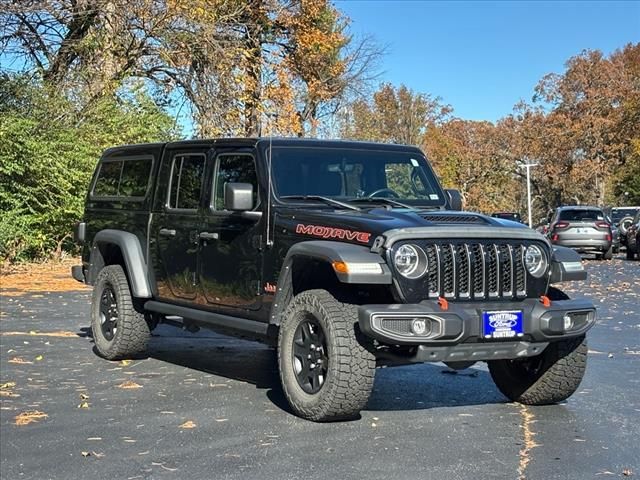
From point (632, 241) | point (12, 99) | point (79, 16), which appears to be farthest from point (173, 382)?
point (632, 241)

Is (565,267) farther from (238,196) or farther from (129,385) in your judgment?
(129,385)

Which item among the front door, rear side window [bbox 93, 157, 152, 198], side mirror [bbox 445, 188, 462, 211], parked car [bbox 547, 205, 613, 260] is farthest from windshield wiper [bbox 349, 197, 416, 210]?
parked car [bbox 547, 205, 613, 260]

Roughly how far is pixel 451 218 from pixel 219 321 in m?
2.10

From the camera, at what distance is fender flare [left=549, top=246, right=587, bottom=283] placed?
19.6 feet

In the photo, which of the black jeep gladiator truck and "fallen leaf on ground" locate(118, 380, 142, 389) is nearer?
the black jeep gladiator truck

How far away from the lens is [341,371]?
214 inches

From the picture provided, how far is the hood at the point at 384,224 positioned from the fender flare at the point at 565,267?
0.91ft

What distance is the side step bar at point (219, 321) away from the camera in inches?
253

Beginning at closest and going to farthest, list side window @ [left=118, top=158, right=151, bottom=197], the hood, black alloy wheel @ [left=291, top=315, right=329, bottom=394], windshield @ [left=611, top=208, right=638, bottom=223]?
the hood < black alloy wheel @ [left=291, top=315, right=329, bottom=394] < side window @ [left=118, top=158, right=151, bottom=197] < windshield @ [left=611, top=208, right=638, bottom=223]

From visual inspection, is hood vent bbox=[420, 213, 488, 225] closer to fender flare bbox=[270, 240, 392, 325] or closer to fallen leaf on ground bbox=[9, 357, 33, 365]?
fender flare bbox=[270, 240, 392, 325]

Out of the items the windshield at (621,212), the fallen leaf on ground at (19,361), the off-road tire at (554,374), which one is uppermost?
the windshield at (621,212)

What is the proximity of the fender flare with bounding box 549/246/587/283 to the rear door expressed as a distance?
9.59ft

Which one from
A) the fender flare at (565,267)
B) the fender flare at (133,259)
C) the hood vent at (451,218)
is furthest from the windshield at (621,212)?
the hood vent at (451,218)

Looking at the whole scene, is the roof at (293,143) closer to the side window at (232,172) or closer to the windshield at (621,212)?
the side window at (232,172)
